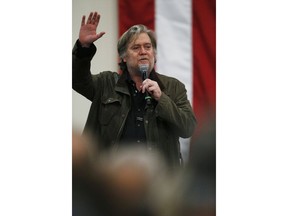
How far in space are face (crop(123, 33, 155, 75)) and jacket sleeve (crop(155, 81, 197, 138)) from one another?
183 mm

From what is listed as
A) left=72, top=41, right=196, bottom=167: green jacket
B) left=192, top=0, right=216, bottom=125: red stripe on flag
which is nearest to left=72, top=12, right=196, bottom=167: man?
left=72, top=41, right=196, bottom=167: green jacket

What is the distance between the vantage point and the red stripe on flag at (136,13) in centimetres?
256

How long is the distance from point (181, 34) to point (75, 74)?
0.58 m

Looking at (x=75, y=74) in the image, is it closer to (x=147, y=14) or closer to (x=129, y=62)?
(x=129, y=62)

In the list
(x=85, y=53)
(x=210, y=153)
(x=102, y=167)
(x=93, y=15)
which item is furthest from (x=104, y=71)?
(x=210, y=153)

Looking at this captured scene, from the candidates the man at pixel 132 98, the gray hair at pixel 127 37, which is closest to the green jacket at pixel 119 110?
the man at pixel 132 98

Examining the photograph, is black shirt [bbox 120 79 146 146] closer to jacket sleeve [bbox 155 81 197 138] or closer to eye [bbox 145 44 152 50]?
jacket sleeve [bbox 155 81 197 138]

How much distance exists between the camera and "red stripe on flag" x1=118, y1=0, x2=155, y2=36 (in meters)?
2.56

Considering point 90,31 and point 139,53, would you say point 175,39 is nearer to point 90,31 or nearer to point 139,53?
point 139,53

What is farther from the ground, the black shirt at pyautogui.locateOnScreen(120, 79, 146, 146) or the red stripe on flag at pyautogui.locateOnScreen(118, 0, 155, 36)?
the red stripe on flag at pyautogui.locateOnScreen(118, 0, 155, 36)

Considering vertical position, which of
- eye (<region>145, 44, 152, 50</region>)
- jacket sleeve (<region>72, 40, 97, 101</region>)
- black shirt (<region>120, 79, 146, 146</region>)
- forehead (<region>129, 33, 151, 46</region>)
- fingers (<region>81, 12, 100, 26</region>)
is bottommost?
black shirt (<region>120, 79, 146, 146</region>)

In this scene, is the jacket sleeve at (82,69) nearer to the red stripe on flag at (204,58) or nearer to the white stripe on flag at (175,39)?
the white stripe on flag at (175,39)

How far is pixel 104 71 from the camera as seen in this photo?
8.35 ft

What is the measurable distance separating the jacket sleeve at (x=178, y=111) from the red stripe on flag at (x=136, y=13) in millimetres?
351
